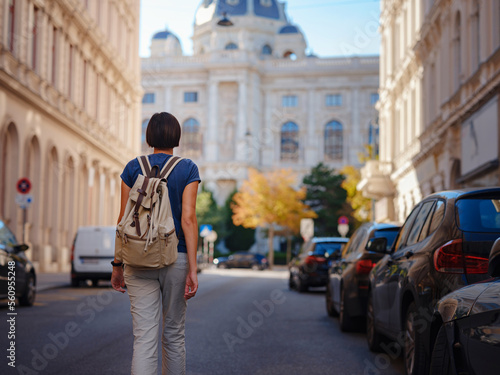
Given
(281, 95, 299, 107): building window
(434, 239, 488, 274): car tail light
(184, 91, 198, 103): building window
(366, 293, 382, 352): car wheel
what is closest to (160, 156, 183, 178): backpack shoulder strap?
(434, 239, 488, 274): car tail light

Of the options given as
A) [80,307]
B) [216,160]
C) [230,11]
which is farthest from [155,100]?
[80,307]

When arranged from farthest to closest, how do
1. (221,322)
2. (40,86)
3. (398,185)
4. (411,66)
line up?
(398,185) < (411,66) < (40,86) < (221,322)

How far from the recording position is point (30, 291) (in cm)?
1495

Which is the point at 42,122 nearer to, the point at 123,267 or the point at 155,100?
the point at 123,267

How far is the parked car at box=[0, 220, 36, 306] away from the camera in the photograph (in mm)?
13266

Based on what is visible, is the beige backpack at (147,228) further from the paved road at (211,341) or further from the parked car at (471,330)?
the paved road at (211,341)

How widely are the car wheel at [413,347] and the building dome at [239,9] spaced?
100404 mm

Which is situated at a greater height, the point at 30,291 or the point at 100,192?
the point at 100,192

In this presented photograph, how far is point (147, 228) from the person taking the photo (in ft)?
16.5

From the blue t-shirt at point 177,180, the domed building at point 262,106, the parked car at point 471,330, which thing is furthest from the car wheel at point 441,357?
the domed building at point 262,106

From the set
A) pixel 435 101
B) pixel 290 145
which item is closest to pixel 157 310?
pixel 435 101

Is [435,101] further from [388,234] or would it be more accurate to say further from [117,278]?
[117,278]

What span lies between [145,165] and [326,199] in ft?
231

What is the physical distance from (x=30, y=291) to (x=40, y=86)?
668 inches
